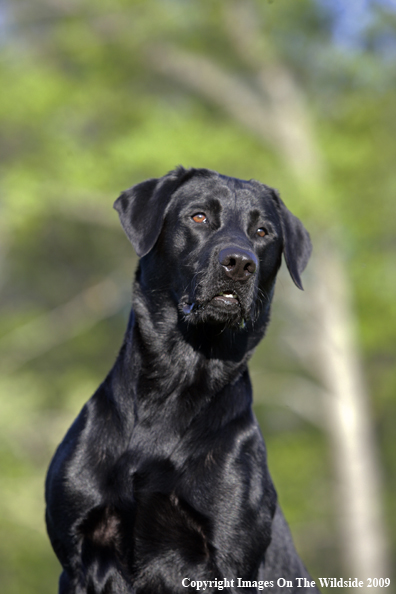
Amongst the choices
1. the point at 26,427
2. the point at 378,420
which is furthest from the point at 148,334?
the point at 378,420

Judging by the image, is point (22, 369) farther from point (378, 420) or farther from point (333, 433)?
point (378, 420)

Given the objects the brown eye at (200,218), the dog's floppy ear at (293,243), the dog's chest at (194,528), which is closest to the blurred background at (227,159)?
the dog's floppy ear at (293,243)

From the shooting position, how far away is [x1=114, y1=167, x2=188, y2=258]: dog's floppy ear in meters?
3.98

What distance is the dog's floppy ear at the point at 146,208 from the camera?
3.98 m

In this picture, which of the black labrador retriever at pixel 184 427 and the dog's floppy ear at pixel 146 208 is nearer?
the black labrador retriever at pixel 184 427

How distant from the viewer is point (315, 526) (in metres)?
18.2

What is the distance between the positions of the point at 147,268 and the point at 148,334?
35 centimetres

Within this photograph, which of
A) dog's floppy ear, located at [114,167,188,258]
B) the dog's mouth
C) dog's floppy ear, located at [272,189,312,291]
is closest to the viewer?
the dog's mouth

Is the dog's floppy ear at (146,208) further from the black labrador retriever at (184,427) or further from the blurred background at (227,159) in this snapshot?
the blurred background at (227,159)

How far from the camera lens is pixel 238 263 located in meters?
3.62

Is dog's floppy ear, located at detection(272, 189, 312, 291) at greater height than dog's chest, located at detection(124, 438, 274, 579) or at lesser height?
greater

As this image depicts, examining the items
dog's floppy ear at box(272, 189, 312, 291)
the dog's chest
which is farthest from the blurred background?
the dog's chest

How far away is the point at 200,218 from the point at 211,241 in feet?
0.78

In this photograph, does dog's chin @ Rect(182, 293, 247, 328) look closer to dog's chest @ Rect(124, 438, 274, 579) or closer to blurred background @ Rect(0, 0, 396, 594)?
dog's chest @ Rect(124, 438, 274, 579)
